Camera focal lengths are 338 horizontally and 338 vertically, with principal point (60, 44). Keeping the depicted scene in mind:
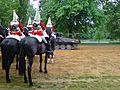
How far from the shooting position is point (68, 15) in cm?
3831

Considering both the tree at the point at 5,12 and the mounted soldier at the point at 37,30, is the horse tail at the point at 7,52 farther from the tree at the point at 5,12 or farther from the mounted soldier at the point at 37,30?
the tree at the point at 5,12

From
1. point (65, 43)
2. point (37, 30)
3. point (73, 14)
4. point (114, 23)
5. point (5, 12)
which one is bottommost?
point (65, 43)

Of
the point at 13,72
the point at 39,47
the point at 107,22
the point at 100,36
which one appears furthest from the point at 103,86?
the point at 100,36

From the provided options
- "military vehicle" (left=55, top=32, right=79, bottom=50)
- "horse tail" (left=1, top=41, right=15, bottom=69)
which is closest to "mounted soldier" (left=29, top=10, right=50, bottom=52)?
"horse tail" (left=1, top=41, right=15, bottom=69)

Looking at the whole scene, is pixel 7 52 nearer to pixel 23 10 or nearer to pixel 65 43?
pixel 65 43

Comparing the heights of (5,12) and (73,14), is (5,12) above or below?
above

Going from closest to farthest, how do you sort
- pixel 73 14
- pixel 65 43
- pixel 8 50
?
pixel 8 50, pixel 65 43, pixel 73 14

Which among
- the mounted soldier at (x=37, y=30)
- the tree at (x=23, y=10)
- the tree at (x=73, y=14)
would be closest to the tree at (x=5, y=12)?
the tree at (x=73, y=14)

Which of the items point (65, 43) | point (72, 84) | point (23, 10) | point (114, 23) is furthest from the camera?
point (23, 10)

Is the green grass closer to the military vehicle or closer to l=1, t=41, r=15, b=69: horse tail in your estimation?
l=1, t=41, r=15, b=69: horse tail

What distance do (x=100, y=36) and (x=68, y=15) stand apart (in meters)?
11.1

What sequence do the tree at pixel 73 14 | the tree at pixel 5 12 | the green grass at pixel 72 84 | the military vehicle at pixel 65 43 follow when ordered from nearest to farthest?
the green grass at pixel 72 84 < the military vehicle at pixel 65 43 < the tree at pixel 5 12 < the tree at pixel 73 14

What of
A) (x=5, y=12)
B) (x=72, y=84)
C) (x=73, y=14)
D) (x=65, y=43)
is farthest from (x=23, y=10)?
(x=72, y=84)

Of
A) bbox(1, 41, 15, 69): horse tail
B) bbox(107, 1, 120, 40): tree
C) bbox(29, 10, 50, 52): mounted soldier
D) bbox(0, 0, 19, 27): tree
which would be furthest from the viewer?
bbox(107, 1, 120, 40): tree
